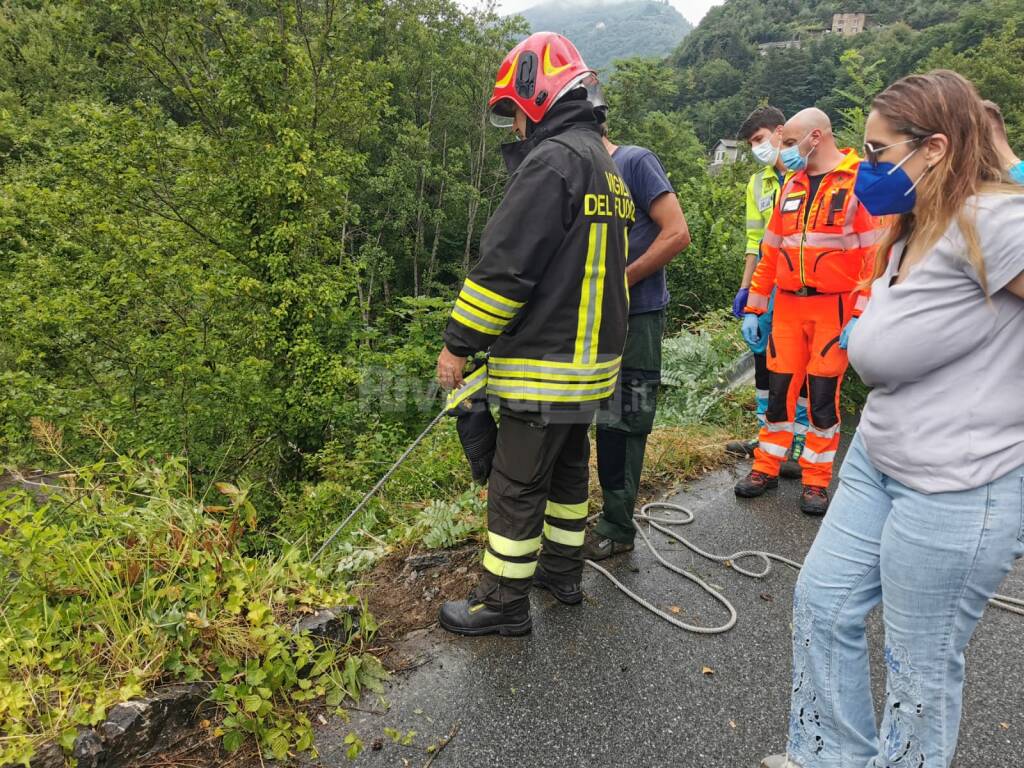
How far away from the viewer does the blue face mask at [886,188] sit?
1.47 metres

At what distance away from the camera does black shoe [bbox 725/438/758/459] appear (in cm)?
471

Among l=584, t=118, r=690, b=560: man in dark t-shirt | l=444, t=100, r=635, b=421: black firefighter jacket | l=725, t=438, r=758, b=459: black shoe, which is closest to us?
l=444, t=100, r=635, b=421: black firefighter jacket

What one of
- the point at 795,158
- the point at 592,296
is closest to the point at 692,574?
the point at 592,296

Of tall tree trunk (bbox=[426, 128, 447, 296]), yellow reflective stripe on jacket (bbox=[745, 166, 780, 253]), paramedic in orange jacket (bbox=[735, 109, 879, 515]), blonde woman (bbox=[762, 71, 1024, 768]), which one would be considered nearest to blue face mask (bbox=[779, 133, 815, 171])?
paramedic in orange jacket (bbox=[735, 109, 879, 515])

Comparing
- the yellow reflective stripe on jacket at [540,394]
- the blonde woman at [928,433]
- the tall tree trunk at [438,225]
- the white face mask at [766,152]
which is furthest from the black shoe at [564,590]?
the tall tree trunk at [438,225]

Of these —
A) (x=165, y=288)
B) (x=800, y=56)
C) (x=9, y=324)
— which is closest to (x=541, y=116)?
(x=165, y=288)

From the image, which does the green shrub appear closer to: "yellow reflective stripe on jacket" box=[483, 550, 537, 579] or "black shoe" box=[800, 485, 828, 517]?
"yellow reflective stripe on jacket" box=[483, 550, 537, 579]

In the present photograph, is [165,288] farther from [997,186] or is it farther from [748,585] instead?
[997,186]

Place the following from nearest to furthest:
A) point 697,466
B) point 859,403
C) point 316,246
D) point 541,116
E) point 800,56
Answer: point 541,116, point 697,466, point 859,403, point 316,246, point 800,56

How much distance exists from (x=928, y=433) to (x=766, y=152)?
3.60m

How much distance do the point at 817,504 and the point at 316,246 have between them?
299 inches

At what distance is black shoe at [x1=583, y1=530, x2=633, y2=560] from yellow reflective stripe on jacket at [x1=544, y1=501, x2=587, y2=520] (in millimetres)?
481

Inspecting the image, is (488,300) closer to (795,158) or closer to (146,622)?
(146,622)

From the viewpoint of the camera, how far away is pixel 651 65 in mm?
35750
